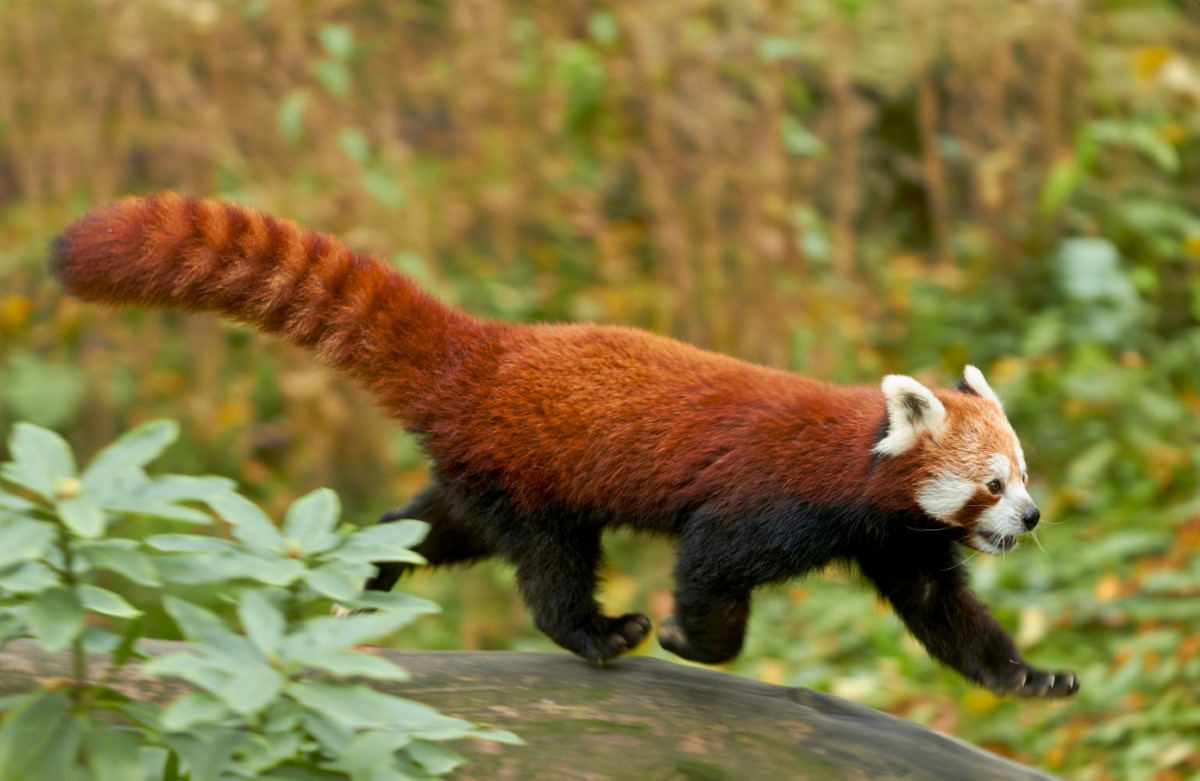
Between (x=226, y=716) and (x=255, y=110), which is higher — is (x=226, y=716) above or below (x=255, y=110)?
below

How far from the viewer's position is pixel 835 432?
2910mm

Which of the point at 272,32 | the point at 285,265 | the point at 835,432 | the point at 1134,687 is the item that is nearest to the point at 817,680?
the point at 1134,687

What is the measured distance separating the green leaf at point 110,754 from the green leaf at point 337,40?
3.97m

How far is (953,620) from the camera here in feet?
9.81

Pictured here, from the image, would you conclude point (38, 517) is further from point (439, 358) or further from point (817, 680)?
point (817, 680)

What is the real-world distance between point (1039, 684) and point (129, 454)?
212 cm

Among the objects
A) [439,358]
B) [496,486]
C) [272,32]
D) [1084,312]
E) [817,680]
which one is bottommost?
[817,680]

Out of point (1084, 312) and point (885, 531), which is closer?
point (885, 531)

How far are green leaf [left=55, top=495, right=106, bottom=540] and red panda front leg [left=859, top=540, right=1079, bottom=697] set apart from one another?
1.83 m

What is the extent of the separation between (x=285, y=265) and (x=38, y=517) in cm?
115

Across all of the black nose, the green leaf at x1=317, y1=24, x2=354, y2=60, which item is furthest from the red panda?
the green leaf at x1=317, y1=24, x2=354, y2=60

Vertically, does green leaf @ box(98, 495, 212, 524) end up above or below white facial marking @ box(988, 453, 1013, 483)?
below

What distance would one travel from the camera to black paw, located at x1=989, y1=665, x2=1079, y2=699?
2.94m

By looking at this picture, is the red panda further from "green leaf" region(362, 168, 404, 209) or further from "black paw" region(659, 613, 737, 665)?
"green leaf" region(362, 168, 404, 209)
